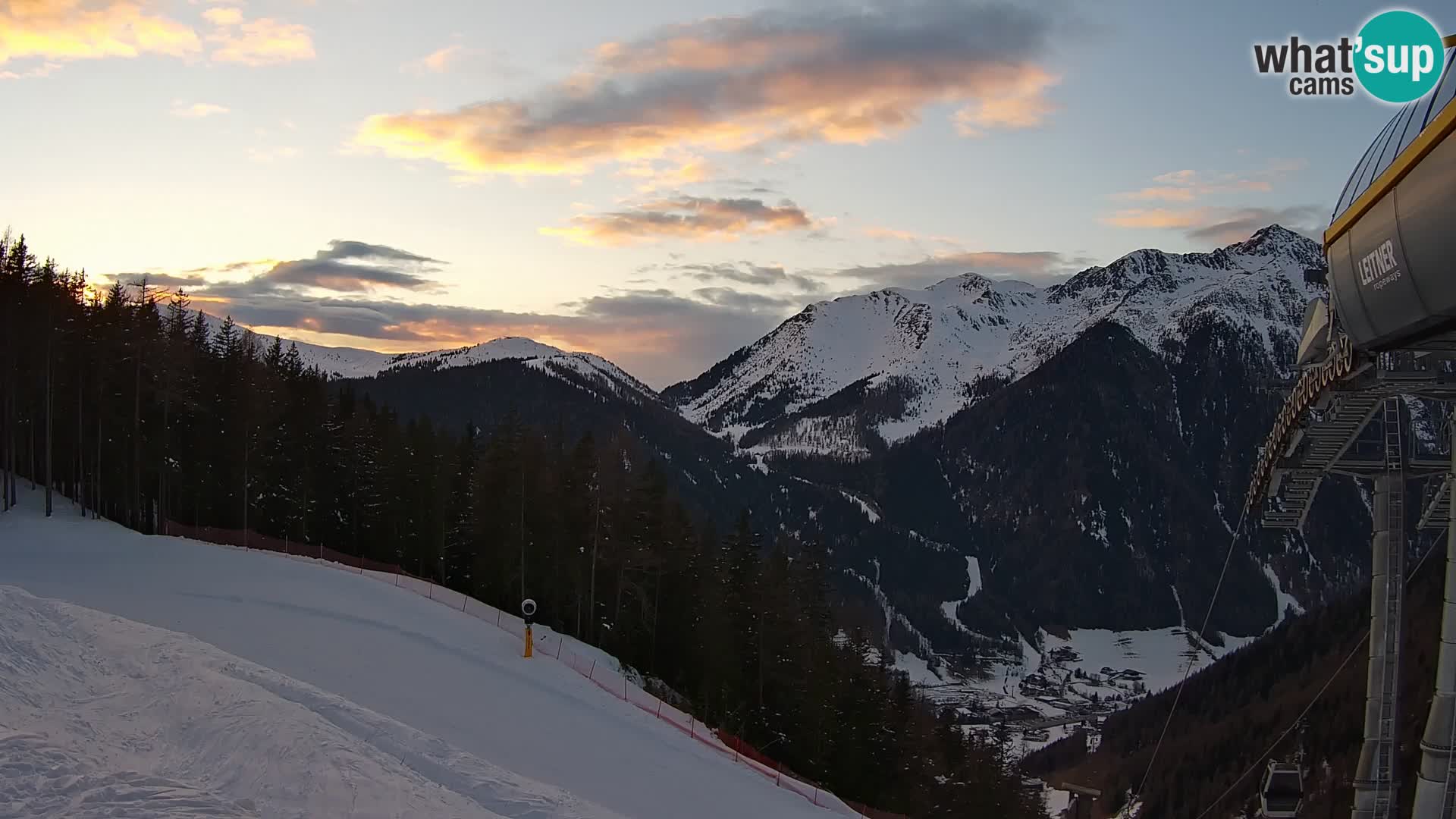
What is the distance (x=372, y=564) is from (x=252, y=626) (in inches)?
910

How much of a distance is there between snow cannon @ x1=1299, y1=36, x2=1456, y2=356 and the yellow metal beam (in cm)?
1

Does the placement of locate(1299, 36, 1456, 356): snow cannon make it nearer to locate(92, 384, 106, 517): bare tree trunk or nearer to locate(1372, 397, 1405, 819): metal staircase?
locate(1372, 397, 1405, 819): metal staircase

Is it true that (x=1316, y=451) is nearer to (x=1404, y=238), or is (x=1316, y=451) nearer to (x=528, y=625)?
(x=1404, y=238)

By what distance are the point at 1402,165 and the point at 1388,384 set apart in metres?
4.98

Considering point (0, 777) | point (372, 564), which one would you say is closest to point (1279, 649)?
point (372, 564)

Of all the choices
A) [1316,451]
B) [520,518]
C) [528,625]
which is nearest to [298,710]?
[528,625]

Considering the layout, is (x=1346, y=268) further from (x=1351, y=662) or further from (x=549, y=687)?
(x=1351, y=662)

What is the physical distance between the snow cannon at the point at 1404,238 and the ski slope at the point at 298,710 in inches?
521

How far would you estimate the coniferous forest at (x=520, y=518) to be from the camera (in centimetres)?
4344

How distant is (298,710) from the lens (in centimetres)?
1709

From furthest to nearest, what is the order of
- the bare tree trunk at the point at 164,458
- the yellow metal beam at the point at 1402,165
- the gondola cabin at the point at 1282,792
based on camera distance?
the bare tree trunk at the point at 164,458, the gondola cabin at the point at 1282,792, the yellow metal beam at the point at 1402,165

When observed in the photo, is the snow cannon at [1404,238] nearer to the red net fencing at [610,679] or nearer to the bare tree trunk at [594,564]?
the red net fencing at [610,679]

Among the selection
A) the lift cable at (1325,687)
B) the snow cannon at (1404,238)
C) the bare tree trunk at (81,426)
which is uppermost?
the snow cannon at (1404,238)

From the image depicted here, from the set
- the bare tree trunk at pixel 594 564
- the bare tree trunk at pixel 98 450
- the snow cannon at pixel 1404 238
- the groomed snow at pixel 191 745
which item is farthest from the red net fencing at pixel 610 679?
the snow cannon at pixel 1404 238
